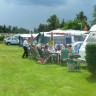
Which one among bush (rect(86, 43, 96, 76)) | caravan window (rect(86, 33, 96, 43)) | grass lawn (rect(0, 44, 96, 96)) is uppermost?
caravan window (rect(86, 33, 96, 43))

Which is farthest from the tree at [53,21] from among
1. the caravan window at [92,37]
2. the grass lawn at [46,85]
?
the grass lawn at [46,85]

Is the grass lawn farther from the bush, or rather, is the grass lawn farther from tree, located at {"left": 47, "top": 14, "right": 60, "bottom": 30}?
tree, located at {"left": 47, "top": 14, "right": 60, "bottom": 30}

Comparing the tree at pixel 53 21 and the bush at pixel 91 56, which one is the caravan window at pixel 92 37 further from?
the tree at pixel 53 21

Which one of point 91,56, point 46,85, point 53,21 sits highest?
point 53,21

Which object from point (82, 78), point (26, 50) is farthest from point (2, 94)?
point (26, 50)

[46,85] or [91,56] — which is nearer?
[46,85]

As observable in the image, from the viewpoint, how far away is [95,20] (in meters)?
38.8

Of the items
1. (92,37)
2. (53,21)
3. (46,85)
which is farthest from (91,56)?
(53,21)

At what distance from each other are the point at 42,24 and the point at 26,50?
73.3 metres

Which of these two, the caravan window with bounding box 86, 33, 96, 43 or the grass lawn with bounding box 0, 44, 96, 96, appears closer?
the grass lawn with bounding box 0, 44, 96, 96

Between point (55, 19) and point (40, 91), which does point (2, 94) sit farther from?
point (55, 19)

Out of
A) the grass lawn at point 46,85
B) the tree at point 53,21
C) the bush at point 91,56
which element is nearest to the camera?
the grass lawn at point 46,85

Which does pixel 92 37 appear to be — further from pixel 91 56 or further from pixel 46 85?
pixel 46 85

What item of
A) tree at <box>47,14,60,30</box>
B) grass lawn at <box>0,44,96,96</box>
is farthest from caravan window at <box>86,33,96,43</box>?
tree at <box>47,14,60,30</box>
